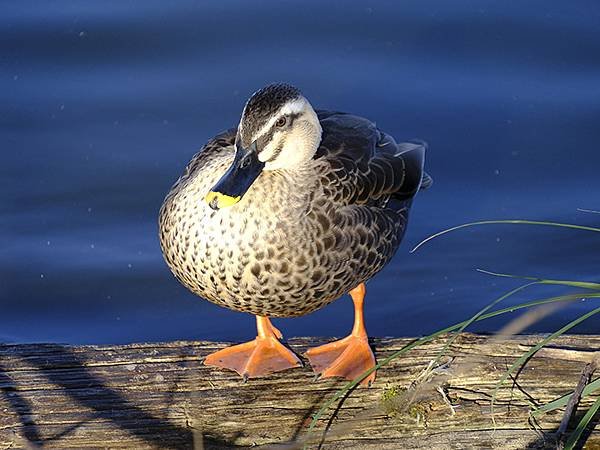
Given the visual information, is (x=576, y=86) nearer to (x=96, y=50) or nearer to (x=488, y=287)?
(x=488, y=287)

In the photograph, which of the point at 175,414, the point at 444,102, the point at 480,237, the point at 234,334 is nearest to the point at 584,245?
the point at 480,237

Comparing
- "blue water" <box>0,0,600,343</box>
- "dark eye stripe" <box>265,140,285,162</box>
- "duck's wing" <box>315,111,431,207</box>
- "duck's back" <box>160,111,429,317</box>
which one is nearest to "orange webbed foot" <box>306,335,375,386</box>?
"duck's back" <box>160,111,429,317</box>

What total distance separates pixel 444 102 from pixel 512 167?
0.59 metres

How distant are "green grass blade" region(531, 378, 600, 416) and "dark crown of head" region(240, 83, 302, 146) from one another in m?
1.28

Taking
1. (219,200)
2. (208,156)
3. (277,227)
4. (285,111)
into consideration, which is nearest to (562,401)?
(277,227)

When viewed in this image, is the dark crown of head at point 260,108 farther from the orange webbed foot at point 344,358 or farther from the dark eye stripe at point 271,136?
the orange webbed foot at point 344,358

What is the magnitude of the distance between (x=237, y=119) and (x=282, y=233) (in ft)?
9.56

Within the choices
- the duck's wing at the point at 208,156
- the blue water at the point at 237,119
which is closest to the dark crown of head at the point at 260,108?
the duck's wing at the point at 208,156

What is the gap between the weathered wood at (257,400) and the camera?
3662 millimetres

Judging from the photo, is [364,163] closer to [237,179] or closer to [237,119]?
[237,179]

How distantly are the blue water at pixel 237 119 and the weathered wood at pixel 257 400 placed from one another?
63.7 inches

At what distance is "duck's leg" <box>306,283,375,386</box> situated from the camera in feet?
13.5

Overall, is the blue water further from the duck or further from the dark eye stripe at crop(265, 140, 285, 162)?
the dark eye stripe at crop(265, 140, 285, 162)

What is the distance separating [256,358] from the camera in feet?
13.4
